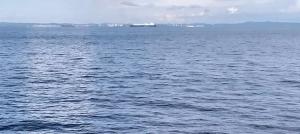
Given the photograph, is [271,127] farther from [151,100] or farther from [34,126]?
[34,126]

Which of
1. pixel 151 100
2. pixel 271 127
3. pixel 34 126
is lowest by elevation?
pixel 151 100

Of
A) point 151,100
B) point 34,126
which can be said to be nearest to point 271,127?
point 151,100

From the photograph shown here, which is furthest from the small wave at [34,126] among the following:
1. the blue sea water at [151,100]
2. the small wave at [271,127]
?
the small wave at [271,127]

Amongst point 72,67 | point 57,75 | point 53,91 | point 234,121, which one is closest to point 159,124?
point 234,121

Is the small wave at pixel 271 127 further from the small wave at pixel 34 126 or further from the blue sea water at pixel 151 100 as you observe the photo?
the small wave at pixel 34 126

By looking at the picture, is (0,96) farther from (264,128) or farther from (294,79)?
(294,79)

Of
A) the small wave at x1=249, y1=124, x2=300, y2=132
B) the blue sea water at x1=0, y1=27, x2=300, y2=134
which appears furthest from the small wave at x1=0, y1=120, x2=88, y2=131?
the small wave at x1=249, y1=124, x2=300, y2=132

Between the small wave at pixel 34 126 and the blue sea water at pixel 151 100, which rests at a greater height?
the small wave at pixel 34 126

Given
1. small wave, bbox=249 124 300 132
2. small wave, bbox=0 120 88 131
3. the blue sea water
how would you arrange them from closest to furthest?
small wave, bbox=249 124 300 132 < small wave, bbox=0 120 88 131 < the blue sea water

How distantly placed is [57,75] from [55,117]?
3809cm

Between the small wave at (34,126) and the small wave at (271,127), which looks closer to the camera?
the small wave at (271,127)

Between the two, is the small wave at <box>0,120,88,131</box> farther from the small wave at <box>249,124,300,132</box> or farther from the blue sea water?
the small wave at <box>249,124,300,132</box>

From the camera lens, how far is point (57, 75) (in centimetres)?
8500

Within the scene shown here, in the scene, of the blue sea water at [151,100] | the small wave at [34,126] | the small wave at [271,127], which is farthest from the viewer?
the blue sea water at [151,100]
